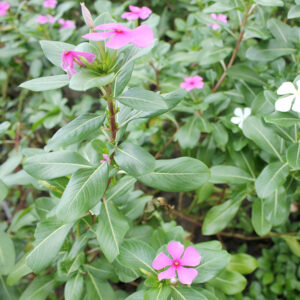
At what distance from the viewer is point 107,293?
1.20m

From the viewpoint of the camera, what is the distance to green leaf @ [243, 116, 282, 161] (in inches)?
48.5

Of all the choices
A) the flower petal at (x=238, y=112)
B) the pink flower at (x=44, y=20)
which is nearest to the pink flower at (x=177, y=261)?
the flower petal at (x=238, y=112)

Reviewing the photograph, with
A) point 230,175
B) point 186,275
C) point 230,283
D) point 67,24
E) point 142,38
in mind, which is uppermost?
point 142,38

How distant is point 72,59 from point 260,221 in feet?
3.39

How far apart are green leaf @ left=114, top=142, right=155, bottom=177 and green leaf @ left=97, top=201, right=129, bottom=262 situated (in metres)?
0.23

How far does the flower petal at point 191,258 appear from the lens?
90 cm

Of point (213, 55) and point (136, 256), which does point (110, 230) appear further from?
point (213, 55)

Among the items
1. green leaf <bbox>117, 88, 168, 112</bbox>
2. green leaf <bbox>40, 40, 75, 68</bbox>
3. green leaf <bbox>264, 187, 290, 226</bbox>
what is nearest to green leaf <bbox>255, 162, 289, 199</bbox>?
green leaf <bbox>264, 187, 290, 226</bbox>

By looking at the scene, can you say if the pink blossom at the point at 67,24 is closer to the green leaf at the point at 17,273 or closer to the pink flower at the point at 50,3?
the pink flower at the point at 50,3

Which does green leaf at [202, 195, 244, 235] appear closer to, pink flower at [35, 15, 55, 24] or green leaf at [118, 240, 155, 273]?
green leaf at [118, 240, 155, 273]

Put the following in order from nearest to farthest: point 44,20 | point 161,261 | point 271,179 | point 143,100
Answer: point 143,100, point 161,261, point 271,179, point 44,20

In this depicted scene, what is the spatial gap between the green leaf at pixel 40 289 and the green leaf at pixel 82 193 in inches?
26.5

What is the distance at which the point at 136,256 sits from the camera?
103 cm

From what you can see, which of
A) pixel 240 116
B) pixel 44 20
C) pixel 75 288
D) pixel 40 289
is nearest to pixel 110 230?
pixel 75 288
